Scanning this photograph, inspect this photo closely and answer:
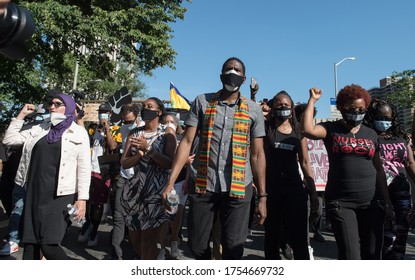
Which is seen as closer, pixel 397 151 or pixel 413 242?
pixel 397 151

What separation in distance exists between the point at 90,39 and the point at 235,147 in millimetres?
11943

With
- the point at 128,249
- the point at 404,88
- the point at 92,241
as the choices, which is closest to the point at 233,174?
the point at 128,249

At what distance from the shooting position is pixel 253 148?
3.17 meters

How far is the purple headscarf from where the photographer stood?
341 centimetres

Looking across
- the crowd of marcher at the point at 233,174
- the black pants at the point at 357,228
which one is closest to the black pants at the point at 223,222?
the crowd of marcher at the point at 233,174

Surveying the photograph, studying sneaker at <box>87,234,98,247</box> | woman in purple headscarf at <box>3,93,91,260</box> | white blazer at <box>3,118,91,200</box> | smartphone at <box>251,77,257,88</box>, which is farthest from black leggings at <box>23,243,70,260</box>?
smartphone at <box>251,77,257,88</box>

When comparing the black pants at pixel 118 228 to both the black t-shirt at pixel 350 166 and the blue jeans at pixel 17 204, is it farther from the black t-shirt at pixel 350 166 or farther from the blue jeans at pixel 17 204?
the black t-shirt at pixel 350 166

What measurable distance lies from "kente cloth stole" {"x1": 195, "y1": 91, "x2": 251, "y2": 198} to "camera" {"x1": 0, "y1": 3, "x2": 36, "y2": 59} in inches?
56.9

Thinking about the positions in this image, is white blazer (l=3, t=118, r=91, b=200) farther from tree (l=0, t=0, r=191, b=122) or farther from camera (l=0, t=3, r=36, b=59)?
tree (l=0, t=0, r=191, b=122)

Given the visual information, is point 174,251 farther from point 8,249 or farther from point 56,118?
point 56,118

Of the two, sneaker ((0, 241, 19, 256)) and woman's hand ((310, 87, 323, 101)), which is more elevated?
woman's hand ((310, 87, 323, 101))
